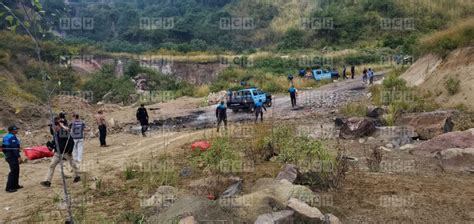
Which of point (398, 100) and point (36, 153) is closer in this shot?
point (36, 153)

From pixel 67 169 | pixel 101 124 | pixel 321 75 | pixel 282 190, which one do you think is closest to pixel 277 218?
pixel 282 190

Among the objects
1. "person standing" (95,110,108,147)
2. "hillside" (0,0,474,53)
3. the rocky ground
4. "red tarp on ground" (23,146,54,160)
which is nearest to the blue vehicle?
"hillside" (0,0,474,53)

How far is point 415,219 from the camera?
604 cm

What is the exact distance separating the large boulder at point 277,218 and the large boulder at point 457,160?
4.95 metres

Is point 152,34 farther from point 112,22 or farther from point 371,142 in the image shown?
point 371,142

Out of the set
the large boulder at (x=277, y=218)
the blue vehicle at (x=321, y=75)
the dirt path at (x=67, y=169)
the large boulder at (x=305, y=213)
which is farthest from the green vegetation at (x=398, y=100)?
the blue vehicle at (x=321, y=75)

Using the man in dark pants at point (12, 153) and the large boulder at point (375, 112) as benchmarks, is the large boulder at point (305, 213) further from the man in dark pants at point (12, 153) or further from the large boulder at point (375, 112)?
the large boulder at point (375, 112)

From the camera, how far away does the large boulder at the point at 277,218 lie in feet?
17.6

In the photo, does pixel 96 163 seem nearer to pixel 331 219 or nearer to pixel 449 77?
pixel 331 219

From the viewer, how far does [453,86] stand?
15.3m

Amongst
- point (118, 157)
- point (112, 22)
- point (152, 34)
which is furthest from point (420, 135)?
point (112, 22)

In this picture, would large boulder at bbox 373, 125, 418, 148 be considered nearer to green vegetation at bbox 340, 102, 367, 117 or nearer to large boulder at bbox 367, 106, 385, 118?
large boulder at bbox 367, 106, 385, 118

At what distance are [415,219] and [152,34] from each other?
6980 cm

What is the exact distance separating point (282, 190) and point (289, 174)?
885mm
